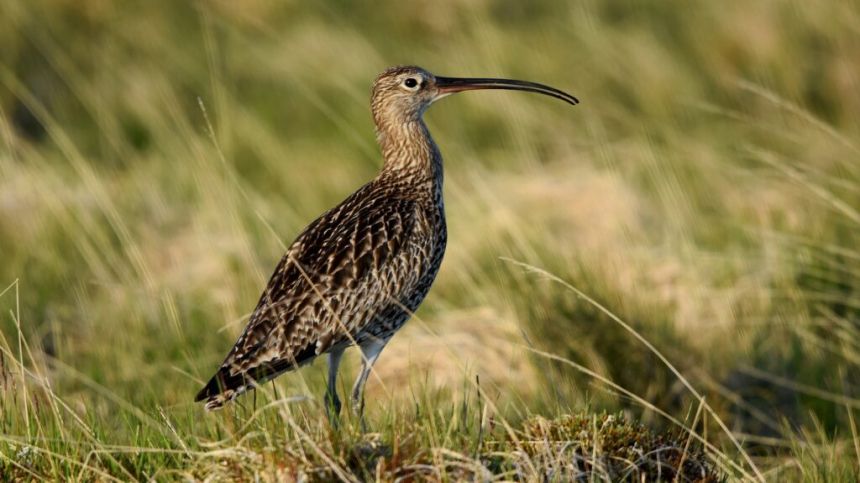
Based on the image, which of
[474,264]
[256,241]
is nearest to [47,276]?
[256,241]

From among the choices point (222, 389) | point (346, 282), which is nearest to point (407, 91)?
point (346, 282)

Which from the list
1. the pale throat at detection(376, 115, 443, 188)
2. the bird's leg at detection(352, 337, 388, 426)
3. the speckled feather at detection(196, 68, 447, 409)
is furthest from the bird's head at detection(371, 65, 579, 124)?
the bird's leg at detection(352, 337, 388, 426)

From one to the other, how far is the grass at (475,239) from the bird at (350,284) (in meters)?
0.26

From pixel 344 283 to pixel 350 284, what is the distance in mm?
25

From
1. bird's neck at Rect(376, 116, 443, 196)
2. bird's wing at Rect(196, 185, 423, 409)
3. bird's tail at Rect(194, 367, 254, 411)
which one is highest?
bird's neck at Rect(376, 116, 443, 196)

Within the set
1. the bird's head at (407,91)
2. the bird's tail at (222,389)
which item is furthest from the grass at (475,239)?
the bird's head at (407,91)

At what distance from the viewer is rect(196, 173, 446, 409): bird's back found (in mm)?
5609

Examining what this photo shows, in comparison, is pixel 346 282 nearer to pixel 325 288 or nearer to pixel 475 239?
pixel 325 288

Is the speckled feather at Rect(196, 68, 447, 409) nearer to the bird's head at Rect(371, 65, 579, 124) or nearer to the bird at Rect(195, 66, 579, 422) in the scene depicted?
the bird at Rect(195, 66, 579, 422)

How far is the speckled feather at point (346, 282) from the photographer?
5.60 metres

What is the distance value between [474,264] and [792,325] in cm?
180

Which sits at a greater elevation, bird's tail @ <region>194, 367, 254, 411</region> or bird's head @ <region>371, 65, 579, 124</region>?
bird's head @ <region>371, 65, 579, 124</region>

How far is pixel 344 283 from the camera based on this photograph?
19.1ft

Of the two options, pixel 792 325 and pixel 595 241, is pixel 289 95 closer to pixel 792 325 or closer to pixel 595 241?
pixel 595 241
